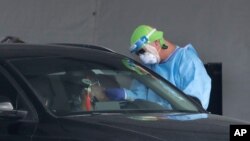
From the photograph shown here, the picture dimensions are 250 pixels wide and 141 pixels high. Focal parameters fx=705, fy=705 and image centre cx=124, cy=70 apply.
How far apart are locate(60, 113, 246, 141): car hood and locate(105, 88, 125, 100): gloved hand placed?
465mm

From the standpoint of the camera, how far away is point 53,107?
4.57 meters

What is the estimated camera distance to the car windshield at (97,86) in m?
4.72

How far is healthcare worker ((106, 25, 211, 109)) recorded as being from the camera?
638 cm

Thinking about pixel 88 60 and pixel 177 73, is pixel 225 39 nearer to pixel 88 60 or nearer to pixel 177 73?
pixel 177 73

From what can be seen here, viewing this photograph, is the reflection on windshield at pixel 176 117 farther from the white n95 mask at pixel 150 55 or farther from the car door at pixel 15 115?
the white n95 mask at pixel 150 55

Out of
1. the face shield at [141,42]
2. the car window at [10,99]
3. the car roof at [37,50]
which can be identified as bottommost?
the car window at [10,99]

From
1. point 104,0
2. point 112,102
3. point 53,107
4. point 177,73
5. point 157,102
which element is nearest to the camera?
point 53,107

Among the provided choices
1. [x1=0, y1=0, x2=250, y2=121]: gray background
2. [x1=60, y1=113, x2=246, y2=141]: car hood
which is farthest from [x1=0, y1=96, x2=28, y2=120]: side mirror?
[x1=0, y1=0, x2=250, y2=121]: gray background

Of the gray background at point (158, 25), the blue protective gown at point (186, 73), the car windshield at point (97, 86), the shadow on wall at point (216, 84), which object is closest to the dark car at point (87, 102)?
the car windshield at point (97, 86)

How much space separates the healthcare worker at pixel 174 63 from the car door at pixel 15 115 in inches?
83.6

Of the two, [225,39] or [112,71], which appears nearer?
[112,71]

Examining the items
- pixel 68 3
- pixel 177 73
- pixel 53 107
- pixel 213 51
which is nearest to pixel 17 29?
pixel 68 3

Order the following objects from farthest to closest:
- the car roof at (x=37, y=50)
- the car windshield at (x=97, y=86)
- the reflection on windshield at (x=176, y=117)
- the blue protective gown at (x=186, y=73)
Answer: the blue protective gown at (x=186, y=73)
the car roof at (x=37, y=50)
the car windshield at (x=97, y=86)
the reflection on windshield at (x=176, y=117)

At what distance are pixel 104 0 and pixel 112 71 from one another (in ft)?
14.7
